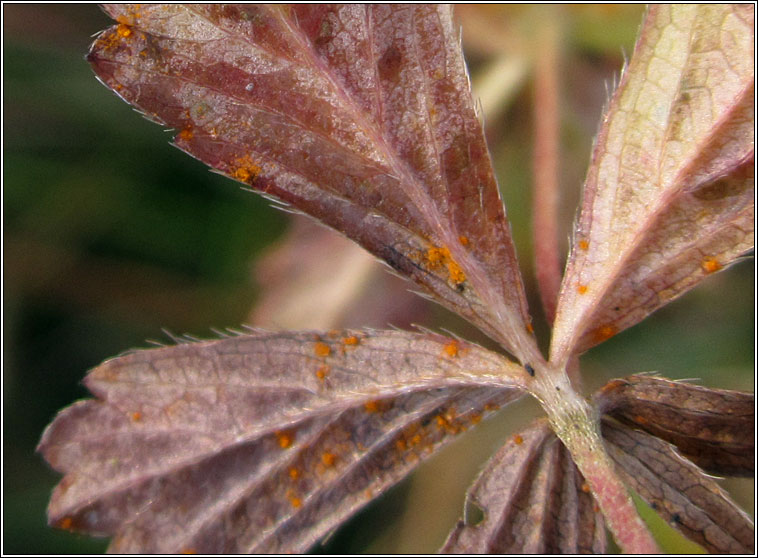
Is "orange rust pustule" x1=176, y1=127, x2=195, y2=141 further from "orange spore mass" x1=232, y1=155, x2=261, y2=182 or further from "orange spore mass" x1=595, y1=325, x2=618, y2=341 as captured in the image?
"orange spore mass" x1=595, y1=325, x2=618, y2=341

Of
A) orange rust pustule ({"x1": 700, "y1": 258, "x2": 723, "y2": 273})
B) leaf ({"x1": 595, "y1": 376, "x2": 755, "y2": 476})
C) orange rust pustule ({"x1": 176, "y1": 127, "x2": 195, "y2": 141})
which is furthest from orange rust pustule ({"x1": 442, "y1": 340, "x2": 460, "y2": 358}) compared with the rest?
orange rust pustule ({"x1": 176, "y1": 127, "x2": 195, "y2": 141})

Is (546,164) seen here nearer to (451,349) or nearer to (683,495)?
(451,349)

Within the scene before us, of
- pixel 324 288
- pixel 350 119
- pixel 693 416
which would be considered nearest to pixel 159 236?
pixel 324 288

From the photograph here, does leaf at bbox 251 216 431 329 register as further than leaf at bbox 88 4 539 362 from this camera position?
Yes

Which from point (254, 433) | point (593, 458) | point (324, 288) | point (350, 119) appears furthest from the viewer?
point (324, 288)

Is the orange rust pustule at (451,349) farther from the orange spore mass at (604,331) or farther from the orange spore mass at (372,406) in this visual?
the orange spore mass at (604,331)

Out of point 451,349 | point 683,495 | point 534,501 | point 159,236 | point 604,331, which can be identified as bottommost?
point 683,495

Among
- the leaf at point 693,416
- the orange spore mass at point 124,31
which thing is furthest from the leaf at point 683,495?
the orange spore mass at point 124,31
